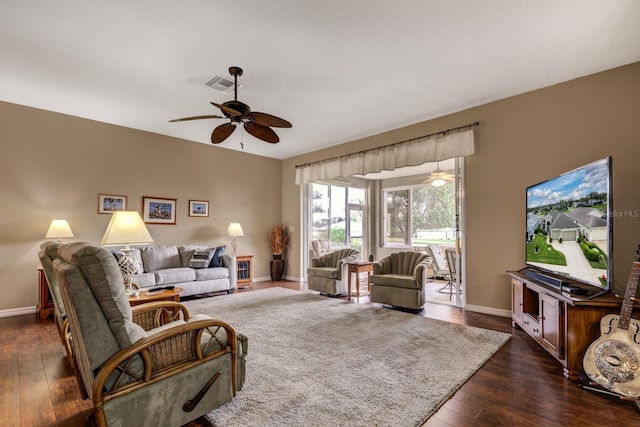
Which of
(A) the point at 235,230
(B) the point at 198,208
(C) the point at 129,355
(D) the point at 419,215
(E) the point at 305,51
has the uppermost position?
(E) the point at 305,51

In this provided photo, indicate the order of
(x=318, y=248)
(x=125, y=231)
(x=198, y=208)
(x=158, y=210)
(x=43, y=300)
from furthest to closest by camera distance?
(x=318, y=248)
(x=198, y=208)
(x=158, y=210)
(x=43, y=300)
(x=125, y=231)

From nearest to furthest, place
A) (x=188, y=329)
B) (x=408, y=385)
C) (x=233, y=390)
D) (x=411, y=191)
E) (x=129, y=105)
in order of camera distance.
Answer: (x=188, y=329) < (x=233, y=390) < (x=408, y=385) < (x=129, y=105) < (x=411, y=191)

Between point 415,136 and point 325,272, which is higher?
point 415,136

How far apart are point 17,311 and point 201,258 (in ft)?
8.14

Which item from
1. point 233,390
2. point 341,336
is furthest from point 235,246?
point 233,390

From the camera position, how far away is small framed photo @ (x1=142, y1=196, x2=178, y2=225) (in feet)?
18.1

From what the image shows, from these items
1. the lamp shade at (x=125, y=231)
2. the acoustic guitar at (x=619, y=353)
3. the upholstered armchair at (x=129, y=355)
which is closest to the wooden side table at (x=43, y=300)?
the lamp shade at (x=125, y=231)

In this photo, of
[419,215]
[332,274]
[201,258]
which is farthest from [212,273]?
[419,215]

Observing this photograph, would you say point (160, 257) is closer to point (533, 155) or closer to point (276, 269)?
point (276, 269)

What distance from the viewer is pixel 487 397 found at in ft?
6.95

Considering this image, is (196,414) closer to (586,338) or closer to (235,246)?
(586,338)

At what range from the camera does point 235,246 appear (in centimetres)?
664

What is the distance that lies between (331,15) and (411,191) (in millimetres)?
6554

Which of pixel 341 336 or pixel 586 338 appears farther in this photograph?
pixel 341 336
